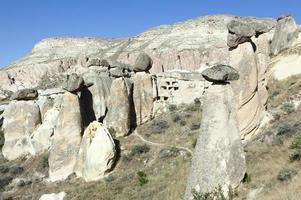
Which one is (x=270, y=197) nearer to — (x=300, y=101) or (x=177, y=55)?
(x=300, y=101)

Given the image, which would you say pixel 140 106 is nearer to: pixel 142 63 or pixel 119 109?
pixel 119 109

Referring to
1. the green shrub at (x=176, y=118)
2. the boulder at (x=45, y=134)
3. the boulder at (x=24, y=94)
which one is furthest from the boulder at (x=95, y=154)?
the boulder at (x=24, y=94)

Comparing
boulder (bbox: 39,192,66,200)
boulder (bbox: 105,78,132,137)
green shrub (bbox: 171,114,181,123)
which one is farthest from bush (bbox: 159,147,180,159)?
green shrub (bbox: 171,114,181,123)

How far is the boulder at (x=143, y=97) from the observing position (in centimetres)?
2452

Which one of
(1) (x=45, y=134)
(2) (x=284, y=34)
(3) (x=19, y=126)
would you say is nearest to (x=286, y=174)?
(1) (x=45, y=134)

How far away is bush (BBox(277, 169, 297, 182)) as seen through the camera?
10586 millimetres

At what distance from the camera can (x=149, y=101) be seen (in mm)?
25328

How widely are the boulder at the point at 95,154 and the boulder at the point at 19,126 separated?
17.7 feet

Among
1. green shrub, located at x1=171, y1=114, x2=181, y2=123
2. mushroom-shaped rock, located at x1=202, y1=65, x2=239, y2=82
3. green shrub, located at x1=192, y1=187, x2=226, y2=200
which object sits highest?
mushroom-shaped rock, located at x1=202, y1=65, x2=239, y2=82

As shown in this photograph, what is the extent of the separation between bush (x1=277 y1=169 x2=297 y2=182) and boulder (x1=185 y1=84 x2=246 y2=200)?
0.79 m

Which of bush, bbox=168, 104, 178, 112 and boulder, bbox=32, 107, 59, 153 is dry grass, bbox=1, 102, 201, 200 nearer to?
boulder, bbox=32, 107, 59, 153

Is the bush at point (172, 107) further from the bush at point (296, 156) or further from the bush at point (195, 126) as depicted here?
the bush at point (296, 156)

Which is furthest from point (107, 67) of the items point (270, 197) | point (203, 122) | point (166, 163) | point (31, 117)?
point (270, 197)

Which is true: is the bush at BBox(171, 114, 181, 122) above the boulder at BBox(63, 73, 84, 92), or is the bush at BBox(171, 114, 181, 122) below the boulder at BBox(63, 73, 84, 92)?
below
